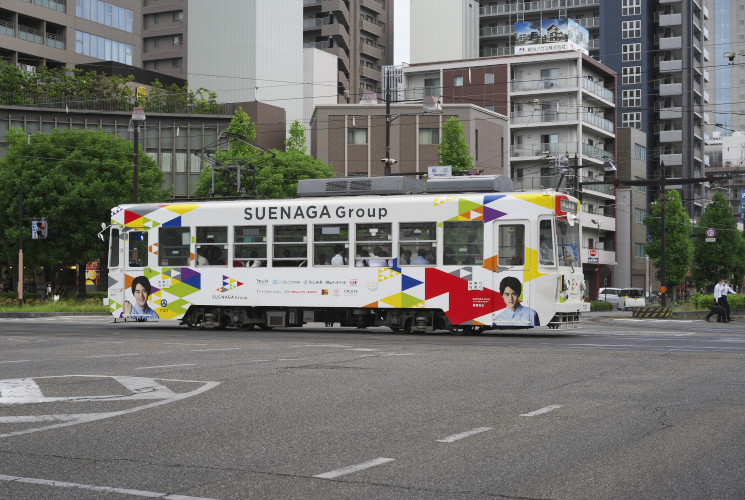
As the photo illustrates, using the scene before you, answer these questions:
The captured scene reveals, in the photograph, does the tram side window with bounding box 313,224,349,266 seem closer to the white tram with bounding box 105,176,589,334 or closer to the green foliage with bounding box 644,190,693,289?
the white tram with bounding box 105,176,589,334

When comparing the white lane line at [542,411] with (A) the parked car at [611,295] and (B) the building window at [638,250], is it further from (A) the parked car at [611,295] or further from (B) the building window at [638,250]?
(B) the building window at [638,250]

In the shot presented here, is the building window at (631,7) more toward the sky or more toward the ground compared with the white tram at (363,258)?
more toward the sky

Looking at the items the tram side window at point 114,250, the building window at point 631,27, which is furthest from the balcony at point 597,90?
the tram side window at point 114,250

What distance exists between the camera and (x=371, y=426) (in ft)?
28.2

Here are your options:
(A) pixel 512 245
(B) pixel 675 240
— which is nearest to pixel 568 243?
(A) pixel 512 245

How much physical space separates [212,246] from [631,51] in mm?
79741

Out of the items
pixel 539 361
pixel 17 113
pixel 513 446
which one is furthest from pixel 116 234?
pixel 17 113

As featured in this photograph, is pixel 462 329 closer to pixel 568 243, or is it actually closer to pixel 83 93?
pixel 568 243

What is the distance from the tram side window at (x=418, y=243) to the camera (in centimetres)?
2384

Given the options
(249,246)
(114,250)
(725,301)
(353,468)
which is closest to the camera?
(353,468)

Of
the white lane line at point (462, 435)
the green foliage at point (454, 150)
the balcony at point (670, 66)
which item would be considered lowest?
the white lane line at point (462, 435)

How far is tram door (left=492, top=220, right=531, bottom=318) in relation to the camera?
2294 centimetres

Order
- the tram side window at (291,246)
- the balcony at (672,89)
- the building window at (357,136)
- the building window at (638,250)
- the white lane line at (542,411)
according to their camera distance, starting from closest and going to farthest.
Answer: the white lane line at (542,411) → the tram side window at (291,246) → the building window at (357,136) → the building window at (638,250) → the balcony at (672,89)

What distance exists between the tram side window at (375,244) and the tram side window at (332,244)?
407 millimetres
